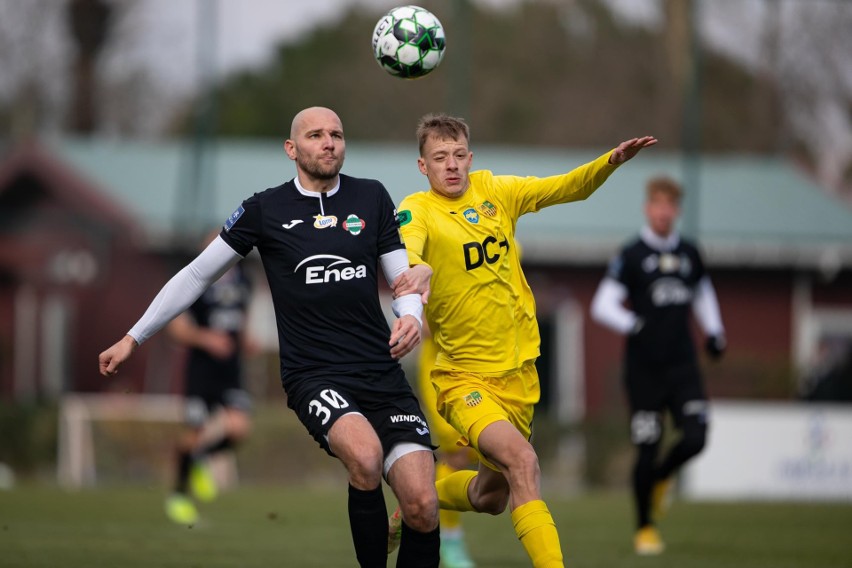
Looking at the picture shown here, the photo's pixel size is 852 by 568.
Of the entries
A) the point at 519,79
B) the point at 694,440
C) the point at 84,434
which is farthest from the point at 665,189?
the point at 519,79

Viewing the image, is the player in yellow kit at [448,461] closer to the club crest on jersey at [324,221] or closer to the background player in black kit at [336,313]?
the background player in black kit at [336,313]

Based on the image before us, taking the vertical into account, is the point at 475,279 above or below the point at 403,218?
below

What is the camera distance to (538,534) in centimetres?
701

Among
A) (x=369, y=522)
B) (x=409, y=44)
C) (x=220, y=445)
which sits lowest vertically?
(x=220, y=445)

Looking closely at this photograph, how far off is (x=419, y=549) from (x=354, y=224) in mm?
1652

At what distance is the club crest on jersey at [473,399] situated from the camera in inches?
297

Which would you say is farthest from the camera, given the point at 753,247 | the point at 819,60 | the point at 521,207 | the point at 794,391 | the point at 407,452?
the point at 819,60

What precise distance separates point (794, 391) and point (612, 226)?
556cm

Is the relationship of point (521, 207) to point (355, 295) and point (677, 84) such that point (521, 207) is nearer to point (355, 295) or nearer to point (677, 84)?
point (355, 295)

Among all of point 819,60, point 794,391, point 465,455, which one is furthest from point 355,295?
point 819,60

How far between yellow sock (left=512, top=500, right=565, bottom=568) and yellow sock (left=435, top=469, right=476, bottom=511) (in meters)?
1.05

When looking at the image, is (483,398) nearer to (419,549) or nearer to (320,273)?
(419,549)

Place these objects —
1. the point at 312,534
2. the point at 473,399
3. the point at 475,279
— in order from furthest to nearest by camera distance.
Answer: the point at 312,534
the point at 475,279
the point at 473,399

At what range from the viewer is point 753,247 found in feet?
86.8
